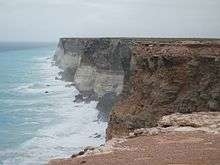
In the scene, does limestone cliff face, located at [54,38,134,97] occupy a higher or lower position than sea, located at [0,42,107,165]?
higher

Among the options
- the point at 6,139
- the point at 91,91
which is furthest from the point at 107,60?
the point at 6,139

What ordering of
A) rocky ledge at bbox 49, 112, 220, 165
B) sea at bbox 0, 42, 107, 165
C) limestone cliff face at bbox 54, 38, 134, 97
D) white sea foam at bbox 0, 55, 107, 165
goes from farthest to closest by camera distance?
limestone cliff face at bbox 54, 38, 134, 97 → sea at bbox 0, 42, 107, 165 → white sea foam at bbox 0, 55, 107, 165 → rocky ledge at bbox 49, 112, 220, 165

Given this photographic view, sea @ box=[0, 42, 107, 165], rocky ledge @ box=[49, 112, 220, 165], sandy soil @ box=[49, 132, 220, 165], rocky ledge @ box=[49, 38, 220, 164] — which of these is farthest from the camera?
sea @ box=[0, 42, 107, 165]

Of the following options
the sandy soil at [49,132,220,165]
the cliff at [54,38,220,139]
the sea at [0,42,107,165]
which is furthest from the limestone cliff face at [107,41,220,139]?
the sea at [0,42,107,165]

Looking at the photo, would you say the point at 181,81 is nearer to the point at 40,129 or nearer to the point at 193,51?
the point at 193,51

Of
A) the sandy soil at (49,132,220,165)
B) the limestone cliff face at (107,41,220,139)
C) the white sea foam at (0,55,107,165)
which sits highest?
the limestone cliff face at (107,41,220,139)

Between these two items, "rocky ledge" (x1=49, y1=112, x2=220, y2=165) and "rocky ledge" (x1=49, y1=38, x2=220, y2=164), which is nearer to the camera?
"rocky ledge" (x1=49, y1=112, x2=220, y2=165)

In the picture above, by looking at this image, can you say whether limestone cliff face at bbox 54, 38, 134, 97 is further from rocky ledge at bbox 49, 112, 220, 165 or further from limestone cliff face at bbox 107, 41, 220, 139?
rocky ledge at bbox 49, 112, 220, 165

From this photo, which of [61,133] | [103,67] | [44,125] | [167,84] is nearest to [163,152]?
[167,84]

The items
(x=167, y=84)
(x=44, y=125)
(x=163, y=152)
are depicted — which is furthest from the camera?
(x=44, y=125)

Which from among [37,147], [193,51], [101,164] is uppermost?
[193,51]

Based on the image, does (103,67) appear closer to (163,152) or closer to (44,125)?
(44,125)
